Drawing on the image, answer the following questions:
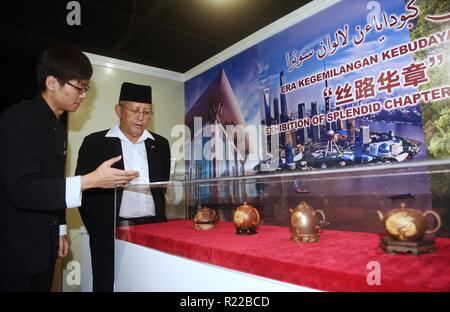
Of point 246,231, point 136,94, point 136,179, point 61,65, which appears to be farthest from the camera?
point 136,94

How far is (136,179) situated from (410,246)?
1700mm

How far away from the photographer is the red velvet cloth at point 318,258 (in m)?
0.79

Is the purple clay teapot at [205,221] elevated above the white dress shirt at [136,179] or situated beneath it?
situated beneath

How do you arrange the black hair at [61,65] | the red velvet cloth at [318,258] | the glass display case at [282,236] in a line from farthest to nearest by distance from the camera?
the black hair at [61,65] → the glass display case at [282,236] → the red velvet cloth at [318,258]

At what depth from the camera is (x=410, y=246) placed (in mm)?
987

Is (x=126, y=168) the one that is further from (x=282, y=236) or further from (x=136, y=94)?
(x=282, y=236)

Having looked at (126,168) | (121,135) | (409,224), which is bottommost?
(409,224)

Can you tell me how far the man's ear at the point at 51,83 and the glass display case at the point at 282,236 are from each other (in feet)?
2.29

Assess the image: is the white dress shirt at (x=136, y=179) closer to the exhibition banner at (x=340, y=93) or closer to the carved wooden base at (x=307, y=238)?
the carved wooden base at (x=307, y=238)

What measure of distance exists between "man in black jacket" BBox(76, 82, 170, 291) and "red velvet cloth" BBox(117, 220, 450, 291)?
502 mm

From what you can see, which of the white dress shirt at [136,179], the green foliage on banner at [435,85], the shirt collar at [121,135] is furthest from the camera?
the shirt collar at [121,135]

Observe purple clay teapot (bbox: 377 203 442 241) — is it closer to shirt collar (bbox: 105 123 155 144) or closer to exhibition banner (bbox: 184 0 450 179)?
exhibition banner (bbox: 184 0 450 179)

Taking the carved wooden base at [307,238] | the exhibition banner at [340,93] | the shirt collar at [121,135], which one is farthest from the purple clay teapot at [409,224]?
the shirt collar at [121,135]

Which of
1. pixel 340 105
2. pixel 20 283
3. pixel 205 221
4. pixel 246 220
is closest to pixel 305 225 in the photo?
pixel 246 220
